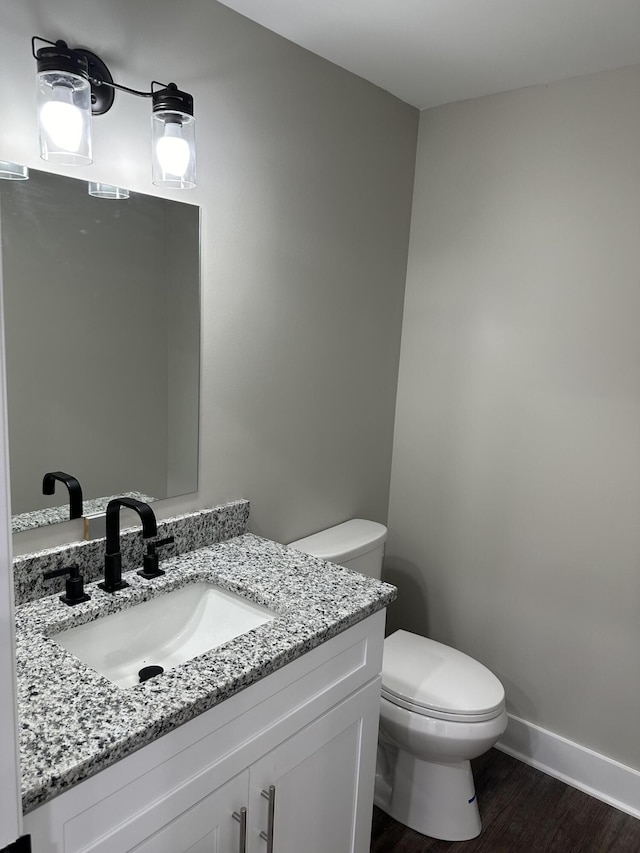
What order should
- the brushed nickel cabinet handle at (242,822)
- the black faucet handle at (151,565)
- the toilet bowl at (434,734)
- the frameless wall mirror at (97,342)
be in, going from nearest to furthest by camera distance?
the brushed nickel cabinet handle at (242,822), the frameless wall mirror at (97,342), the black faucet handle at (151,565), the toilet bowl at (434,734)

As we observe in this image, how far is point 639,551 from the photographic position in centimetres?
211

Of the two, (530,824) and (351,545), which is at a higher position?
(351,545)

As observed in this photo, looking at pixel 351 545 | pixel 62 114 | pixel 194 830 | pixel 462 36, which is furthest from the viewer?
pixel 351 545

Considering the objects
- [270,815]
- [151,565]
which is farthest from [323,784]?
[151,565]

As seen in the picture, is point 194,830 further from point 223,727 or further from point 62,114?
point 62,114

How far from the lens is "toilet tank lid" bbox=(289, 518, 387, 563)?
2.14 metres

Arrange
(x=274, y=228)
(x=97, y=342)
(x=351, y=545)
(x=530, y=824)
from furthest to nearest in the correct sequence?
(x=351, y=545)
(x=530, y=824)
(x=274, y=228)
(x=97, y=342)

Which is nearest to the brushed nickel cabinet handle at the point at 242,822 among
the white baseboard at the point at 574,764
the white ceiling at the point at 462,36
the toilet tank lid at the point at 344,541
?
the toilet tank lid at the point at 344,541

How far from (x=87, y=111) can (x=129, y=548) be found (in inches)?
40.5

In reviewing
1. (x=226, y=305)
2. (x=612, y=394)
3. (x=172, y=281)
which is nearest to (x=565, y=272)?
(x=612, y=394)

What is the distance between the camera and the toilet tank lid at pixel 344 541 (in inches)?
84.3

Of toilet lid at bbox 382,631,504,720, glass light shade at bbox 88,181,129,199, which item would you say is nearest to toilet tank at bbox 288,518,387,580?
toilet lid at bbox 382,631,504,720

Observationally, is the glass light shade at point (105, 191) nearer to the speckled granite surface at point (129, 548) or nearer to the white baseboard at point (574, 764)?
the speckled granite surface at point (129, 548)

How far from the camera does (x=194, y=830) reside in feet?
3.86
